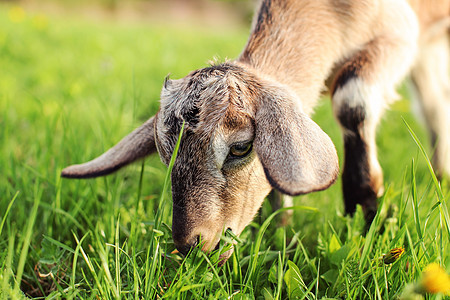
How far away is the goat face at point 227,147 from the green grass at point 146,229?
14 cm

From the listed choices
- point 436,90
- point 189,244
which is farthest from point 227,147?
point 436,90

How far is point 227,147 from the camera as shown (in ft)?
7.12

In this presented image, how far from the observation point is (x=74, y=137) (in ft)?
11.1

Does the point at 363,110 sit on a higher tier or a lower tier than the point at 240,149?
higher

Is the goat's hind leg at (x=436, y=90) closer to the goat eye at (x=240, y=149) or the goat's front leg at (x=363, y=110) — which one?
the goat's front leg at (x=363, y=110)

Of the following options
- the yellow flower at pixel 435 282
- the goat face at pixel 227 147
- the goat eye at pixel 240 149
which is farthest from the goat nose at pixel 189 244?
the yellow flower at pixel 435 282

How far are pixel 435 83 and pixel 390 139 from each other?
2.86 feet

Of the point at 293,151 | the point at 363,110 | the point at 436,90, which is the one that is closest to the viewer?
the point at 293,151

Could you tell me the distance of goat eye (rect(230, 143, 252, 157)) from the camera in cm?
220

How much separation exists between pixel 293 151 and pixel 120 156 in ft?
3.69

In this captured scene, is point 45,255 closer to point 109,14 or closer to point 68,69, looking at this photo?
point 68,69

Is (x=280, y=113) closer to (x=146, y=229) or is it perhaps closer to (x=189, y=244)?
(x=189, y=244)

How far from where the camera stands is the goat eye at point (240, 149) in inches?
86.5

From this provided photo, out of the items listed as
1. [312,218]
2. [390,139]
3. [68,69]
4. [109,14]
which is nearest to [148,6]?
[109,14]
